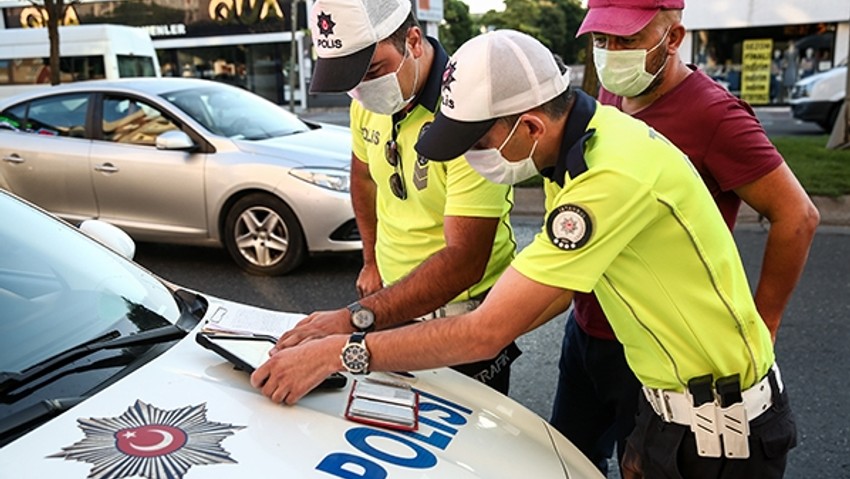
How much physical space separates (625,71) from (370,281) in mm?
1142

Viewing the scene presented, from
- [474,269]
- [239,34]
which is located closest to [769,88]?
[239,34]

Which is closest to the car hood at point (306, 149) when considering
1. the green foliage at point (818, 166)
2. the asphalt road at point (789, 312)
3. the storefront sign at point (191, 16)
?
the asphalt road at point (789, 312)

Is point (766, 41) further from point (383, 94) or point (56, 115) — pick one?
point (383, 94)

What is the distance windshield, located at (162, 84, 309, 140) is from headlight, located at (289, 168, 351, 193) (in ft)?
2.30

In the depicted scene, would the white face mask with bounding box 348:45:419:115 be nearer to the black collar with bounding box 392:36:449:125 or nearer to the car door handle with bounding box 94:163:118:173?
the black collar with bounding box 392:36:449:125

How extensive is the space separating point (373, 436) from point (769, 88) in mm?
21433

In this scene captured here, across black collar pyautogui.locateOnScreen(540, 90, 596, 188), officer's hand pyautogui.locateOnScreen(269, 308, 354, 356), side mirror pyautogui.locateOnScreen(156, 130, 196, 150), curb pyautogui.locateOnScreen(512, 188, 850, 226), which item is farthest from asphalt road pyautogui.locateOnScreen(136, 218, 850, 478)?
black collar pyautogui.locateOnScreen(540, 90, 596, 188)

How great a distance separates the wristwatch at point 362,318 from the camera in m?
2.04

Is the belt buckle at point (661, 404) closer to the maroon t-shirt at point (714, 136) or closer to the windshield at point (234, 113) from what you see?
the maroon t-shirt at point (714, 136)

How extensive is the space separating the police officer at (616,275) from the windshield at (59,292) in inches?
20.4

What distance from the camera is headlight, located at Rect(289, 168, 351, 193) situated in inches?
221

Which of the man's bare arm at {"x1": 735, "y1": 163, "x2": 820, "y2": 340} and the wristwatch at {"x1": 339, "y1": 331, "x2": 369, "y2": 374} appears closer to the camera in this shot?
the wristwatch at {"x1": 339, "y1": 331, "x2": 369, "y2": 374}

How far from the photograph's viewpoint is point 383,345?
5.69 feet

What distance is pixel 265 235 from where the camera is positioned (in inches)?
229
